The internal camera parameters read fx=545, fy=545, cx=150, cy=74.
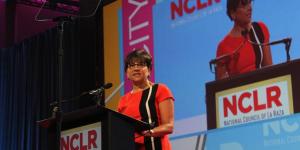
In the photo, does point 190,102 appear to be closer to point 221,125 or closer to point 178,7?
point 221,125

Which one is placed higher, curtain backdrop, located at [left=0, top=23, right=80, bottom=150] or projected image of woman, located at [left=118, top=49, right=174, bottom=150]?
curtain backdrop, located at [left=0, top=23, right=80, bottom=150]

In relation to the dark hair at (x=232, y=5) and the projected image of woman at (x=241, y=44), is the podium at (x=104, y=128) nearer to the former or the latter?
the projected image of woman at (x=241, y=44)

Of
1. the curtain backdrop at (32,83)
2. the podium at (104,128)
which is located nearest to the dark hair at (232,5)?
the podium at (104,128)

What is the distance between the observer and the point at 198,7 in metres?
3.87

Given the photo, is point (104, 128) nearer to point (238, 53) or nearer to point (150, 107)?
point (150, 107)

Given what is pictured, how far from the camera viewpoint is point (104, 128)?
2.06 metres

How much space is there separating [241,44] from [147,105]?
1.44 m

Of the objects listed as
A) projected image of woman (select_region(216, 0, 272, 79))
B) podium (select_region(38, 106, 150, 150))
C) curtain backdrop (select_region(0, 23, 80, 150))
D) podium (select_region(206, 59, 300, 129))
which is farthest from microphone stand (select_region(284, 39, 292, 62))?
curtain backdrop (select_region(0, 23, 80, 150))

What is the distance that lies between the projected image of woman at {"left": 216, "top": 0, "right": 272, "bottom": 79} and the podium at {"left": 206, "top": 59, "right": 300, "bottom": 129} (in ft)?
0.24

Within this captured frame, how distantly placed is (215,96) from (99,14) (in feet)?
→ 5.38

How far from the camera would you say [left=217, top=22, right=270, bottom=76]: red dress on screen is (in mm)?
3470

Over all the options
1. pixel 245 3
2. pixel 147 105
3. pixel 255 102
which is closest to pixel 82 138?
pixel 147 105

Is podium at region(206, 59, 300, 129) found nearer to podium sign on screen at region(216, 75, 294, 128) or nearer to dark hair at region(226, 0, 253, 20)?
podium sign on screen at region(216, 75, 294, 128)

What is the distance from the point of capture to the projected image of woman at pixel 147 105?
7.26ft
